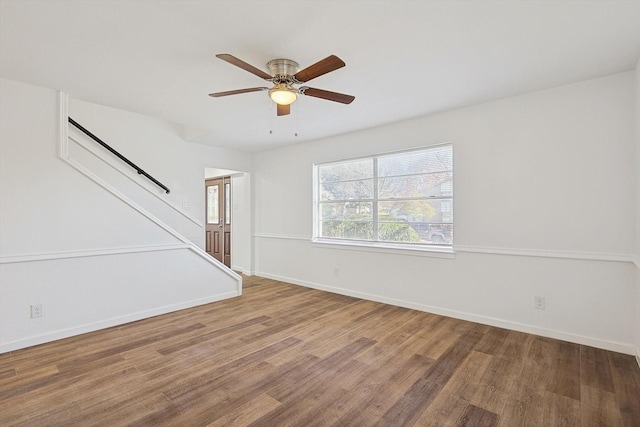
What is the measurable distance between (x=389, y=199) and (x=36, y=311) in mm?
4073

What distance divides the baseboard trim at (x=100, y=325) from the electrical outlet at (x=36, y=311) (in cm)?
20

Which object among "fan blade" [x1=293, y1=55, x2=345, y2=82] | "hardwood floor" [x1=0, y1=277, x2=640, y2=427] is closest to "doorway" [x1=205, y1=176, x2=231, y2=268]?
"hardwood floor" [x1=0, y1=277, x2=640, y2=427]

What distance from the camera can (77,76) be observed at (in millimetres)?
2771

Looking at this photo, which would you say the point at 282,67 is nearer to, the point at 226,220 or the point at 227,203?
the point at 227,203

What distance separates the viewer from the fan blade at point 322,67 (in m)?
1.93

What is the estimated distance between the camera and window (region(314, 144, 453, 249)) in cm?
380

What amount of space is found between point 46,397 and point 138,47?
8.40 feet

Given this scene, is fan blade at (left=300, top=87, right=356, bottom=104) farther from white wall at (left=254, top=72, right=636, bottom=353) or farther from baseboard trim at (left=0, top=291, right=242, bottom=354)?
baseboard trim at (left=0, top=291, right=242, bottom=354)

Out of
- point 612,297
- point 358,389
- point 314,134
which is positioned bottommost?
point 358,389

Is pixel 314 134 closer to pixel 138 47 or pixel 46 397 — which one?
pixel 138 47

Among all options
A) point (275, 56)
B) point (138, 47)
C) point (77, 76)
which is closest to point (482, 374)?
point (275, 56)

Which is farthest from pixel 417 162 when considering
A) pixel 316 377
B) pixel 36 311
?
pixel 36 311

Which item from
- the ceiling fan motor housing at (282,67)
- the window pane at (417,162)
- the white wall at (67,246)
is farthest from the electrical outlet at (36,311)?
the window pane at (417,162)

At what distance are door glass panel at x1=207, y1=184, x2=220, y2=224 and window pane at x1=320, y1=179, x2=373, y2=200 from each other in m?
2.88
